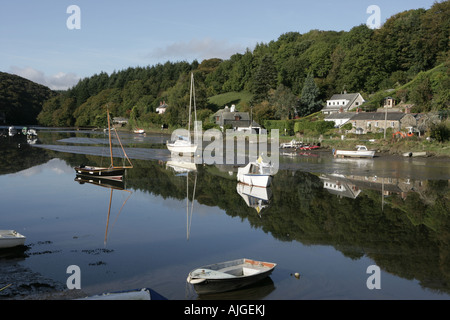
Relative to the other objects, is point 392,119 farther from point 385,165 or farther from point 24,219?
point 24,219

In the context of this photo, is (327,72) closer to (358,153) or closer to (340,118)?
(340,118)

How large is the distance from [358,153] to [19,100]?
16171 centimetres

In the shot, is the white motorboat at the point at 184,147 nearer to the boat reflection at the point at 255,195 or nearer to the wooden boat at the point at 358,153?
the wooden boat at the point at 358,153

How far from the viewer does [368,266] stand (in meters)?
15.9

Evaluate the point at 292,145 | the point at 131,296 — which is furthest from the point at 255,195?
the point at 292,145

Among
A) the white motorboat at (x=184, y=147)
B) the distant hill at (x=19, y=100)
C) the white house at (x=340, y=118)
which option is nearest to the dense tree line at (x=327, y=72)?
the white house at (x=340, y=118)

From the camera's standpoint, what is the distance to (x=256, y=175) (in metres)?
31.4

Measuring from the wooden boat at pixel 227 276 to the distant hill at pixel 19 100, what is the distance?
6787 inches

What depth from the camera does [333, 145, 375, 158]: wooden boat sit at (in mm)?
50281

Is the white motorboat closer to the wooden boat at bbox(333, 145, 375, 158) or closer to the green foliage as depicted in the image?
the wooden boat at bbox(333, 145, 375, 158)

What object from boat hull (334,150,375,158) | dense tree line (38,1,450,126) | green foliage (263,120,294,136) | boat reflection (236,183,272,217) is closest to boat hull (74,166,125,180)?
boat reflection (236,183,272,217)

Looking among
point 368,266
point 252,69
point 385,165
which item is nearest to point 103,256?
point 368,266

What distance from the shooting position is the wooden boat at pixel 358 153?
50.3 m

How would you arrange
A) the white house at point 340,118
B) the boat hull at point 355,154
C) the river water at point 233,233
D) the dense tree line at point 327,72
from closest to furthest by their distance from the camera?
1. the river water at point 233,233
2. the boat hull at point 355,154
3. the white house at point 340,118
4. the dense tree line at point 327,72
